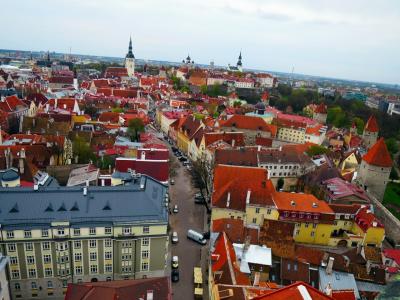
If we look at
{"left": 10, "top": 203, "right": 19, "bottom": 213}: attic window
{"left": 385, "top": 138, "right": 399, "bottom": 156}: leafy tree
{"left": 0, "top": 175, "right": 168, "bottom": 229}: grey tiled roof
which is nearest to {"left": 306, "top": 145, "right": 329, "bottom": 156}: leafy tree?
{"left": 385, "top": 138, "right": 399, "bottom": 156}: leafy tree

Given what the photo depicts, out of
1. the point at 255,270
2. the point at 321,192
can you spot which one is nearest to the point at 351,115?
the point at 321,192

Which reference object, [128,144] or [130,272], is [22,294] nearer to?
[130,272]

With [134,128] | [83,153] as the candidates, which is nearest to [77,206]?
[83,153]

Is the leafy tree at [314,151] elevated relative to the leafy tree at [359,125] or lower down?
elevated

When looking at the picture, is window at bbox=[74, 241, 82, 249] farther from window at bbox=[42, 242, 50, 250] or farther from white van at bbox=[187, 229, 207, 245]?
white van at bbox=[187, 229, 207, 245]

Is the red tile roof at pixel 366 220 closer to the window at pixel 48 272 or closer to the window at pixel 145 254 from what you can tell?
the window at pixel 145 254

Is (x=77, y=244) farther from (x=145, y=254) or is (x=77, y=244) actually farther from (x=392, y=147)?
(x=392, y=147)

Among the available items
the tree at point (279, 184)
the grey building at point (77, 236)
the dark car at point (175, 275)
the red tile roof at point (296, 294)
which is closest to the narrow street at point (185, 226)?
the dark car at point (175, 275)
